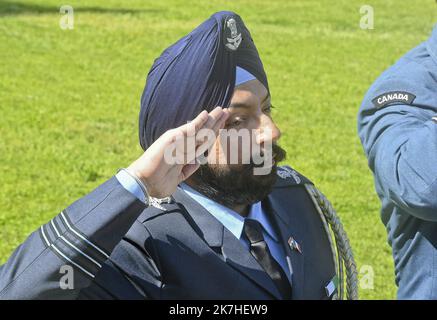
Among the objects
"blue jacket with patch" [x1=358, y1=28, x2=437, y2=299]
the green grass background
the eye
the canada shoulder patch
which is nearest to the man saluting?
the eye

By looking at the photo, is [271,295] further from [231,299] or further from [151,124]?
[151,124]

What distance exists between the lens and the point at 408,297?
2848 millimetres

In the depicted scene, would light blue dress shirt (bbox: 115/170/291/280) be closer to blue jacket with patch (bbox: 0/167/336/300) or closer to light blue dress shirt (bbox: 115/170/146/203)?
blue jacket with patch (bbox: 0/167/336/300)

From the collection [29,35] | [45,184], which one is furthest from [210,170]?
[29,35]

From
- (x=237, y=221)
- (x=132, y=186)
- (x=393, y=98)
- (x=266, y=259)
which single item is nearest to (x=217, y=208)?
(x=237, y=221)

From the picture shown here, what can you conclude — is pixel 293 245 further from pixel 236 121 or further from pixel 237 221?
pixel 236 121

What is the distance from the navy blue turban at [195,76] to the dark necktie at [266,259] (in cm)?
37

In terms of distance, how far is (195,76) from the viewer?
7.91 feet

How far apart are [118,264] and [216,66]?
63cm

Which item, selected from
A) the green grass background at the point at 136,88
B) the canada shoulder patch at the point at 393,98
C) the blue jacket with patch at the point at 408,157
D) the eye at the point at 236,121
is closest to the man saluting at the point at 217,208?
the eye at the point at 236,121

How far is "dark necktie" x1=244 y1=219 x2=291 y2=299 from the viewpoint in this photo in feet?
7.99

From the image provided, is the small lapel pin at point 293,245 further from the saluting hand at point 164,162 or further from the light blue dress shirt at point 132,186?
the light blue dress shirt at point 132,186

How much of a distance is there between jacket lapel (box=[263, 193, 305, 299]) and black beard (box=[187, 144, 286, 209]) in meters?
0.11

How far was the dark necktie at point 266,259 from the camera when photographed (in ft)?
7.99
